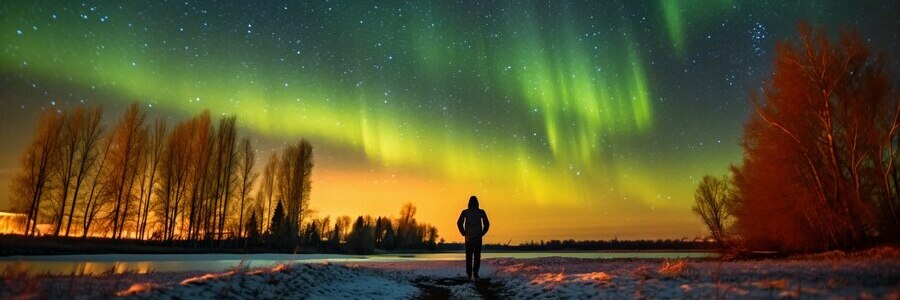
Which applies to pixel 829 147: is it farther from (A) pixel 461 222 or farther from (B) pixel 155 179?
(B) pixel 155 179

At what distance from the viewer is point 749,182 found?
83.0ft

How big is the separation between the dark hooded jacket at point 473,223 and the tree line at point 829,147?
662 inches

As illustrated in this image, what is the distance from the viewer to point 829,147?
19.8m

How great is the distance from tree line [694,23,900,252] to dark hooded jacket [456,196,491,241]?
16.8 m

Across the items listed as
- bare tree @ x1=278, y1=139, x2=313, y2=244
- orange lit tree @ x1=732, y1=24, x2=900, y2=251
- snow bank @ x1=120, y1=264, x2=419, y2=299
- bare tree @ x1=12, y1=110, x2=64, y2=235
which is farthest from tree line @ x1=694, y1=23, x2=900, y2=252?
bare tree @ x1=12, y1=110, x2=64, y2=235

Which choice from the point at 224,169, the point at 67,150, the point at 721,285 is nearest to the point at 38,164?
the point at 67,150

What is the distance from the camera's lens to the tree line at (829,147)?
63.3 ft

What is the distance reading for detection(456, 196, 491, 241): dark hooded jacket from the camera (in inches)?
515

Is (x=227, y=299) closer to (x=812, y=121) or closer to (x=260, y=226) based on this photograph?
(x=812, y=121)

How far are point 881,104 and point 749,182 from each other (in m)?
7.02

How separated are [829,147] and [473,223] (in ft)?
59.0

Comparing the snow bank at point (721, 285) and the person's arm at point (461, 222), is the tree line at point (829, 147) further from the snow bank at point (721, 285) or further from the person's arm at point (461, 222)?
the person's arm at point (461, 222)

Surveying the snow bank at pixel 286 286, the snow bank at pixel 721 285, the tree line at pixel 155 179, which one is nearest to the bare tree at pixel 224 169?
the tree line at pixel 155 179

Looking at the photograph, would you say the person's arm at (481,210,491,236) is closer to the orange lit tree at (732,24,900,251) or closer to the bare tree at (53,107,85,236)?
the orange lit tree at (732,24,900,251)
